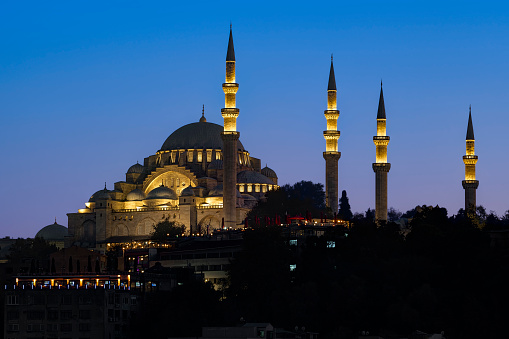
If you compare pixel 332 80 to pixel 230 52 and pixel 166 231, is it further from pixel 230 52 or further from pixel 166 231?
pixel 166 231

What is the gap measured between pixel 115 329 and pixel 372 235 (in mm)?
20497

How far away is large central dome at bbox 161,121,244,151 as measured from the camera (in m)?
146

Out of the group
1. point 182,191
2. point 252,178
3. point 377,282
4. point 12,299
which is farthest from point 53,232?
point 377,282

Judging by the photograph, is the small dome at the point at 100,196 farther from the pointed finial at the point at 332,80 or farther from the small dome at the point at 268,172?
the pointed finial at the point at 332,80

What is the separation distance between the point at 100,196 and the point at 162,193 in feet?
21.6

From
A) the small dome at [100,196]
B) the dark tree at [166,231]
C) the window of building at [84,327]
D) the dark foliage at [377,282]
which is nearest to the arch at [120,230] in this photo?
the small dome at [100,196]

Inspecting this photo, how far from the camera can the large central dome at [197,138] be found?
5763 inches

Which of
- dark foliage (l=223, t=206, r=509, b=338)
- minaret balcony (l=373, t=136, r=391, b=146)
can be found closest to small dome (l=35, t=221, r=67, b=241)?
minaret balcony (l=373, t=136, r=391, b=146)

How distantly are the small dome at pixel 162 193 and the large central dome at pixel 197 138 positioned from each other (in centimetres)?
828

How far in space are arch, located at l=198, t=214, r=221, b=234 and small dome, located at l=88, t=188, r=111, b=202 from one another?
475 inches

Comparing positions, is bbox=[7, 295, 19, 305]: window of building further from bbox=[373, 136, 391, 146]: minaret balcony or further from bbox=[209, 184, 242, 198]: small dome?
bbox=[373, 136, 391, 146]: minaret balcony

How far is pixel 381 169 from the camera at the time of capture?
408 ft

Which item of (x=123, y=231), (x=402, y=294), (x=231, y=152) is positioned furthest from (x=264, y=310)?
(x=123, y=231)

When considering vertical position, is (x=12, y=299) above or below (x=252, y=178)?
below
